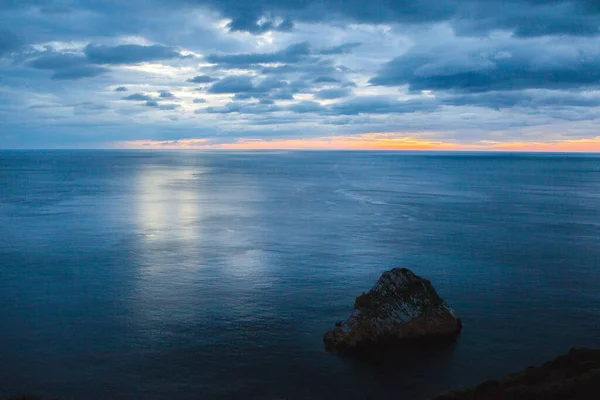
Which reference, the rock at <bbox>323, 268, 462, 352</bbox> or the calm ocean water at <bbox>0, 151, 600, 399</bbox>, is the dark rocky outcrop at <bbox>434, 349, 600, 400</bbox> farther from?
the rock at <bbox>323, 268, 462, 352</bbox>

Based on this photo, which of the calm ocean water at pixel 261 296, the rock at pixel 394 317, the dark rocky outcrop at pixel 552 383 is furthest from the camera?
the rock at pixel 394 317

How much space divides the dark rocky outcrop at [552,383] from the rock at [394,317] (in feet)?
21.0

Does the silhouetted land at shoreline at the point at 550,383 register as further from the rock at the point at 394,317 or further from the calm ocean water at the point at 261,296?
the rock at the point at 394,317

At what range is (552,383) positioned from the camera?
848 inches

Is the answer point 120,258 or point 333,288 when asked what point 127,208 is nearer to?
point 120,258

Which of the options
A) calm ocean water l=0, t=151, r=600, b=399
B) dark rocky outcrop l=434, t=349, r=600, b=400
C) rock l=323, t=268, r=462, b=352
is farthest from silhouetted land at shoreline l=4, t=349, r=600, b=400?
rock l=323, t=268, r=462, b=352

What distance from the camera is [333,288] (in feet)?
128

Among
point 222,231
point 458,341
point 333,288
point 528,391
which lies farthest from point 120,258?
point 528,391

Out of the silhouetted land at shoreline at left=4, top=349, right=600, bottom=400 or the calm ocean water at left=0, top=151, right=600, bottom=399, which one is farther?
the calm ocean water at left=0, top=151, right=600, bottom=399

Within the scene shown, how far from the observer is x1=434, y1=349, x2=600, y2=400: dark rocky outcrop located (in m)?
19.9

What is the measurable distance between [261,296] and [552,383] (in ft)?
65.8

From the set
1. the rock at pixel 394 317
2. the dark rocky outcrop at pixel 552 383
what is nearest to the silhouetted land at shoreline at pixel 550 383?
the dark rocky outcrop at pixel 552 383

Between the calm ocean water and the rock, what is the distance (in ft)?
4.13

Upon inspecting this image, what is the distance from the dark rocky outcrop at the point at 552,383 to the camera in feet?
65.2
